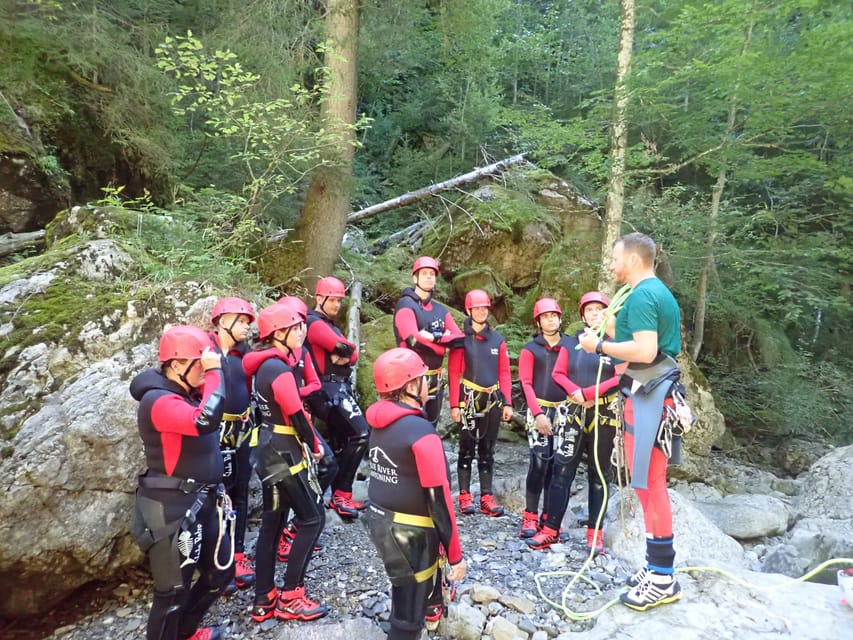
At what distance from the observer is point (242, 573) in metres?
4.50

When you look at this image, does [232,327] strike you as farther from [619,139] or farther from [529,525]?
[619,139]

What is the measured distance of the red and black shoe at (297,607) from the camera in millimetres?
3869

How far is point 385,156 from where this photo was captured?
15469 millimetres

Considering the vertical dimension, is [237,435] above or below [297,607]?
above

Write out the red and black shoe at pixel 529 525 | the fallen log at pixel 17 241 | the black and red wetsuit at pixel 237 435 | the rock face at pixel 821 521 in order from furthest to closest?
the fallen log at pixel 17 241, the rock face at pixel 821 521, the red and black shoe at pixel 529 525, the black and red wetsuit at pixel 237 435

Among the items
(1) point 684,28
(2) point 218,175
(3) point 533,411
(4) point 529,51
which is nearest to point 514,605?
(3) point 533,411

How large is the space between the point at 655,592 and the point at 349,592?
259 cm

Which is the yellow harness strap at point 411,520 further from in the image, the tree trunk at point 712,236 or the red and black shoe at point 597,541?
the tree trunk at point 712,236

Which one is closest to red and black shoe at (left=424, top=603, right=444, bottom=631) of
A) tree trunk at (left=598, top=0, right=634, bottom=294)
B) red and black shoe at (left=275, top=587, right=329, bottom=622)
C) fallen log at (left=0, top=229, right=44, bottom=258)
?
red and black shoe at (left=275, top=587, right=329, bottom=622)

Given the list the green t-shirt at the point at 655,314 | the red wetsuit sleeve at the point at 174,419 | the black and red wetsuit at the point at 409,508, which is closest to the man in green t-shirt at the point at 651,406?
the green t-shirt at the point at 655,314

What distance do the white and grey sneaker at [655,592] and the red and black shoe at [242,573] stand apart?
3.28 m

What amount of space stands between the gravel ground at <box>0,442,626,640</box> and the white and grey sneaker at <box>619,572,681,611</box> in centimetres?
61

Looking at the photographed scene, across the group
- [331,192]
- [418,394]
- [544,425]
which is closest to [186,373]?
[418,394]

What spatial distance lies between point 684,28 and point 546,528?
7.53 metres
